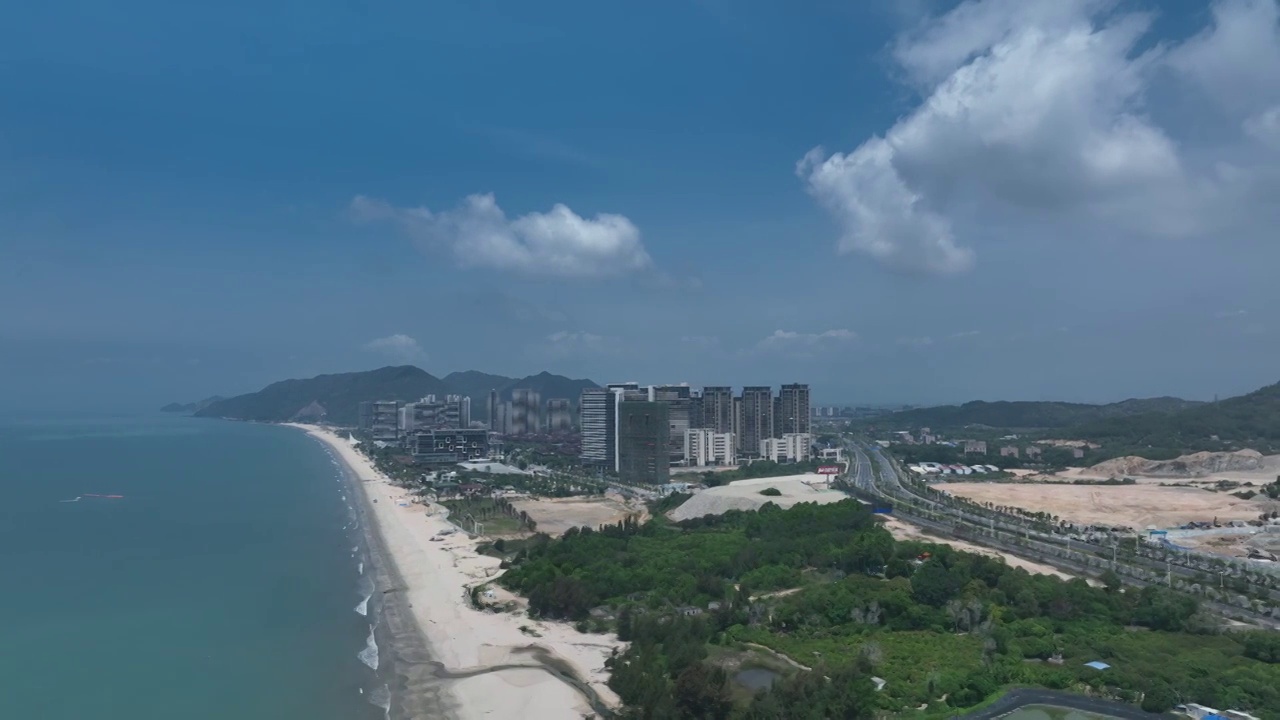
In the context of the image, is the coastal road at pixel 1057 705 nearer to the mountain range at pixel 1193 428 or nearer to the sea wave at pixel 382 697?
the sea wave at pixel 382 697

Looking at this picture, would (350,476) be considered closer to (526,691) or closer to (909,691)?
(526,691)

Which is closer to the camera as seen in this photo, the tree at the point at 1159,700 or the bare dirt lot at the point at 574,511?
the tree at the point at 1159,700

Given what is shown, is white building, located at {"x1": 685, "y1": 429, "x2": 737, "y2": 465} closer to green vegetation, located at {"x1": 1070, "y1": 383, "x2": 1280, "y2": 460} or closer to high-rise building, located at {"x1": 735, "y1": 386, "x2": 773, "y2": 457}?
high-rise building, located at {"x1": 735, "y1": 386, "x2": 773, "y2": 457}

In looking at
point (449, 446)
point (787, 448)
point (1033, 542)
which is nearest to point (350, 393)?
point (449, 446)

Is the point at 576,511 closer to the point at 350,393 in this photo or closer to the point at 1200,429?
the point at 1200,429

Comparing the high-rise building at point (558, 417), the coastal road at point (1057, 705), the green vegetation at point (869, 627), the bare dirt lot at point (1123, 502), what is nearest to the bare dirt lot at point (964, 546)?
the green vegetation at point (869, 627)

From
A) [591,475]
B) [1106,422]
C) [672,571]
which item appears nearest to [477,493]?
[591,475]
